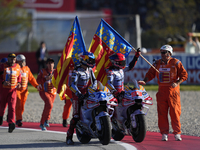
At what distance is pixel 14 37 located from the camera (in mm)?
24078

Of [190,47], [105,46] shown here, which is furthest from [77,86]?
[190,47]

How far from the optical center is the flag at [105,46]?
9352 millimetres

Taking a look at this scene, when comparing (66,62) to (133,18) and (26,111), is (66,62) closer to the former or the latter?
(26,111)

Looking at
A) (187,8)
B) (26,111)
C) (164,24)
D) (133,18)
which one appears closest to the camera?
(26,111)

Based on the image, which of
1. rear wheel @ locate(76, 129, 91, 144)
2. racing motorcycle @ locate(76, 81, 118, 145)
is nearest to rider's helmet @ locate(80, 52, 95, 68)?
racing motorcycle @ locate(76, 81, 118, 145)

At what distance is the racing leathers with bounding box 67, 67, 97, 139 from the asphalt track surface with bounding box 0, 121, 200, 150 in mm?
448

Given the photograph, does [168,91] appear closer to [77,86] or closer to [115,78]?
[115,78]

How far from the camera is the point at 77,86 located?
803 cm

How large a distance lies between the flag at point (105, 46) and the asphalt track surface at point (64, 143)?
1.66 m

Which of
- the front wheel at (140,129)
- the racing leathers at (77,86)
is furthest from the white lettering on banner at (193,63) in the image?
the front wheel at (140,129)

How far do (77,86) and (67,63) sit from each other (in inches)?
51.2

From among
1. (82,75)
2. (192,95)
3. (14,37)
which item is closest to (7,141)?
(82,75)

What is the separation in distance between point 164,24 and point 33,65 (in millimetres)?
22089

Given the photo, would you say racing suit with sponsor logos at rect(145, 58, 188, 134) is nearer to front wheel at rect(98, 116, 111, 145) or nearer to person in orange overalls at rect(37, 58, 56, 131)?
front wheel at rect(98, 116, 111, 145)
